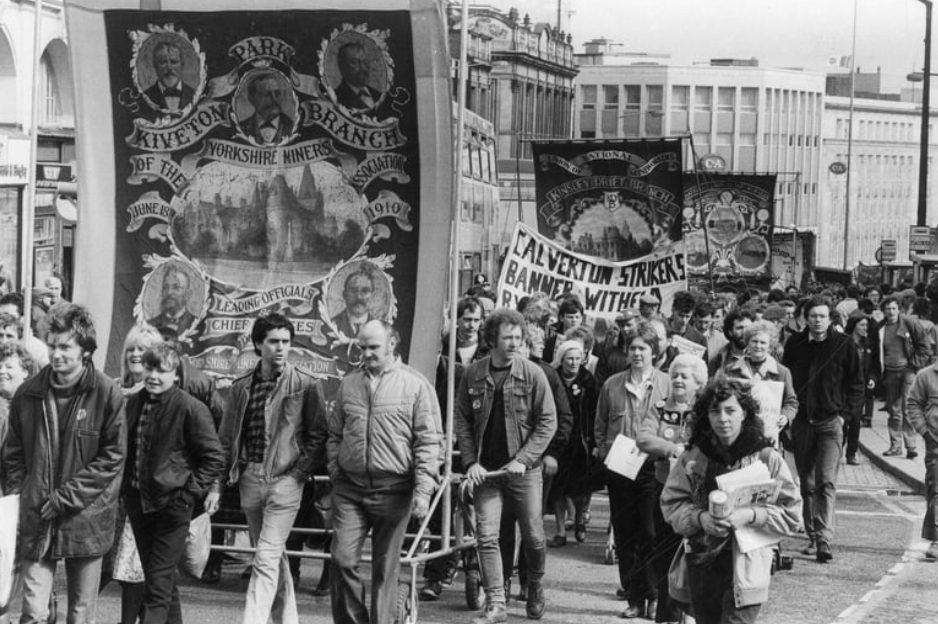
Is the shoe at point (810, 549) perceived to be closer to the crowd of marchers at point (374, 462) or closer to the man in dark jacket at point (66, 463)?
the crowd of marchers at point (374, 462)

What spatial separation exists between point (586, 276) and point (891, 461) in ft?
14.5

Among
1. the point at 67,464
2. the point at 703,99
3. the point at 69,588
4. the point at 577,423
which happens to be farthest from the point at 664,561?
the point at 703,99

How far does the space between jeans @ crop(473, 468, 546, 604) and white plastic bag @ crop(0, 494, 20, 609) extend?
2.85 m

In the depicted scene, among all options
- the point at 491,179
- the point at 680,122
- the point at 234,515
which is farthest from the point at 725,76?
the point at 234,515

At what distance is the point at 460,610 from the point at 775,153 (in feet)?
379

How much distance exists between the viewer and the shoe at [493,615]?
10.8 m

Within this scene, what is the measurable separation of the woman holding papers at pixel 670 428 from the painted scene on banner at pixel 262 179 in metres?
1.48

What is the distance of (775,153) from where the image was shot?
124m

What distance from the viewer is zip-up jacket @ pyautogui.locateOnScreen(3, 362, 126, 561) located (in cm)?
899

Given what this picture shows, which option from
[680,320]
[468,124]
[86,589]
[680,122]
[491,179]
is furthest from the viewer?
[680,122]

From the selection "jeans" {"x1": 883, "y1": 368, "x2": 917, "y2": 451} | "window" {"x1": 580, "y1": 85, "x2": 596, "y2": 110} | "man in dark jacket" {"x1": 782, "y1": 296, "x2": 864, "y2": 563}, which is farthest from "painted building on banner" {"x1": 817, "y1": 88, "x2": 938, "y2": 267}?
"man in dark jacket" {"x1": 782, "y1": 296, "x2": 864, "y2": 563}

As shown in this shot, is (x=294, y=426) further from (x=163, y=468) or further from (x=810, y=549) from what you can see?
(x=810, y=549)

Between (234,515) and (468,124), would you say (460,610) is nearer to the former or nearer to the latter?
(234,515)

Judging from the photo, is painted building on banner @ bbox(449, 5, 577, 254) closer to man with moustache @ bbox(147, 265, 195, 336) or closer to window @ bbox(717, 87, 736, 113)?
window @ bbox(717, 87, 736, 113)
